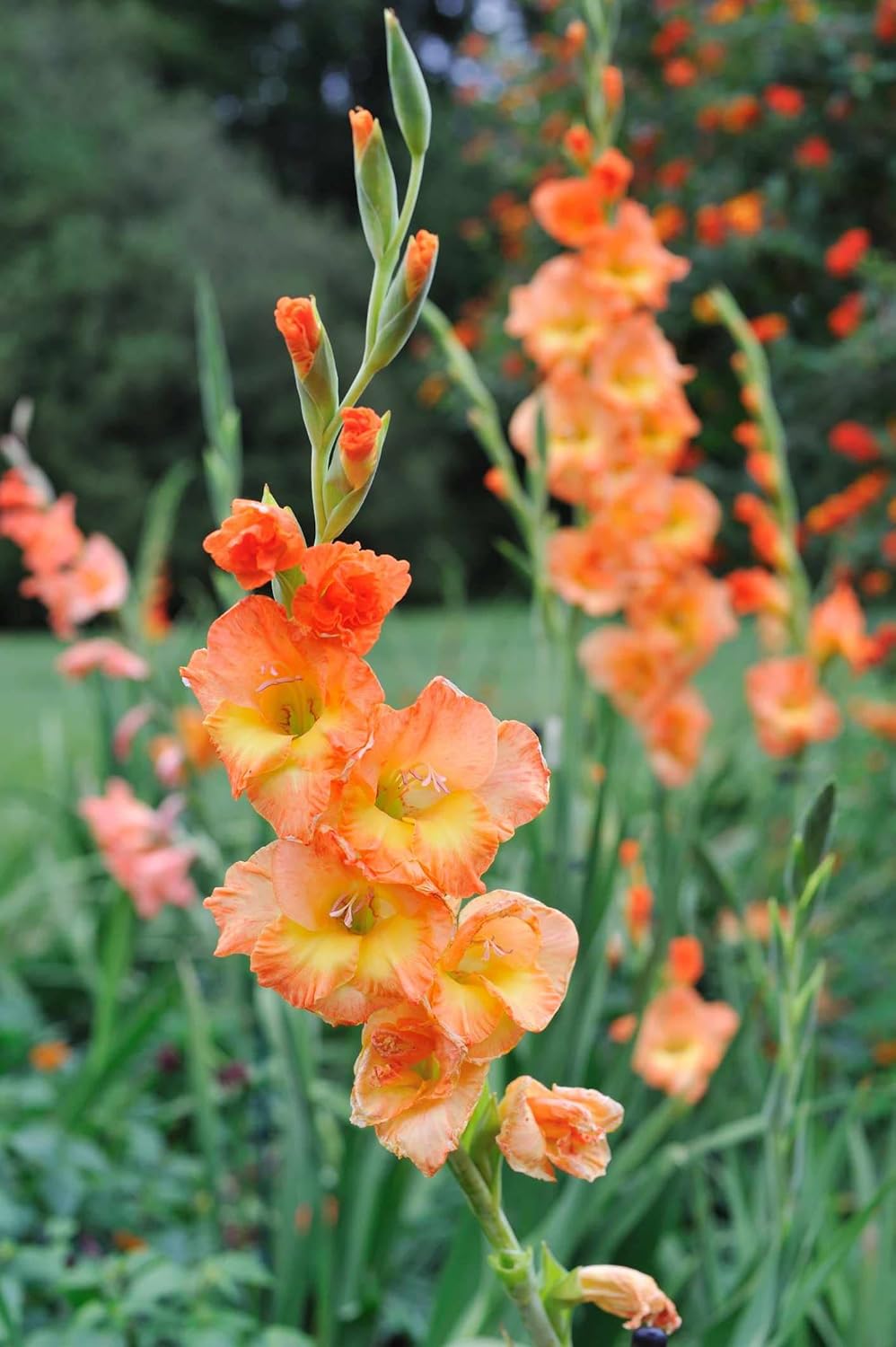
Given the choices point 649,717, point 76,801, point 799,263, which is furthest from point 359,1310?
point 799,263

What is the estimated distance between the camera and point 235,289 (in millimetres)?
10844

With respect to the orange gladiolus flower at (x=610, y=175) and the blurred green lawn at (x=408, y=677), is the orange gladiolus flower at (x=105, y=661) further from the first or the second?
the orange gladiolus flower at (x=610, y=175)

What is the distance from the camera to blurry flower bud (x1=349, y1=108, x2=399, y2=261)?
57 cm

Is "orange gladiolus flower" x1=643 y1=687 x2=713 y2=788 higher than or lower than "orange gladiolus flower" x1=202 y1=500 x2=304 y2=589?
lower

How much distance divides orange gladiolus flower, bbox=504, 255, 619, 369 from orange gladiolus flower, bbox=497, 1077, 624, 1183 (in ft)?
3.49

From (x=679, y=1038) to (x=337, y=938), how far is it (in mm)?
984

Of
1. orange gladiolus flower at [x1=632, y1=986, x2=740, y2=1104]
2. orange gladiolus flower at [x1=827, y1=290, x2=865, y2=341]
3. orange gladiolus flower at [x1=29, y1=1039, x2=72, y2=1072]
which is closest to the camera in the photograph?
orange gladiolus flower at [x1=632, y1=986, x2=740, y2=1104]

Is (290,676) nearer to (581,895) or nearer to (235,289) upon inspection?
(581,895)

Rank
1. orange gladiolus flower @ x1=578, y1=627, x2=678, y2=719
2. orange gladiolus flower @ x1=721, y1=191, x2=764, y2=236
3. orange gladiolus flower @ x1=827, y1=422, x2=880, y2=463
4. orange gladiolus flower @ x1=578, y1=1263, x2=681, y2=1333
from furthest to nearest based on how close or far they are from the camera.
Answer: orange gladiolus flower @ x1=721, y1=191, x2=764, y2=236
orange gladiolus flower @ x1=827, y1=422, x2=880, y2=463
orange gladiolus flower @ x1=578, y1=627, x2=678, y2=719
orange gladiolus flower @ x1=578, y1=1263, x2=681, y2=1333

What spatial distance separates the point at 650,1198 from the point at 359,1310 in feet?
0.94

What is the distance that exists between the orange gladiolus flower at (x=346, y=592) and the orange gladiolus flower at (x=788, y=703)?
132 centimetres

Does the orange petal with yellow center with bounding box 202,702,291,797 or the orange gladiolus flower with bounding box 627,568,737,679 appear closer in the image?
the orange petal with yellow center with bounding box 202,702,291,797

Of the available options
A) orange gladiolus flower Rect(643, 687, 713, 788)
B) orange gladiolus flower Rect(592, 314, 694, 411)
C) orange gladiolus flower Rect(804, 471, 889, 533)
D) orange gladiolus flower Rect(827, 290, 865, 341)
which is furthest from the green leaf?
orange gladiolus flower Rect(827, 290, 865, 341)

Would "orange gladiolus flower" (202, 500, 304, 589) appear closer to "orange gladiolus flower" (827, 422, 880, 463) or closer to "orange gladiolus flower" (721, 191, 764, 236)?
"orange gladiolus flower" (827, 422, 880, 463)
